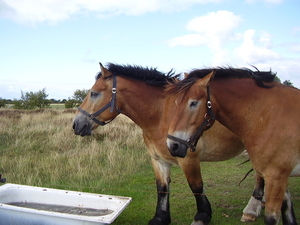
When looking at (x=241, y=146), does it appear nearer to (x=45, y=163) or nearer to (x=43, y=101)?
(x=45, y=163)

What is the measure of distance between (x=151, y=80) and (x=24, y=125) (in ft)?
40.1

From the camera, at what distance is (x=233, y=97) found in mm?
3080

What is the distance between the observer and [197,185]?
3959 mm

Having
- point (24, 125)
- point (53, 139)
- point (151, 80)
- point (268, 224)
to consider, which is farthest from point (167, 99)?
point (24, 125)

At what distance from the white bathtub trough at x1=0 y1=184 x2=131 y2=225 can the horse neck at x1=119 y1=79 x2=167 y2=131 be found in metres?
1.21

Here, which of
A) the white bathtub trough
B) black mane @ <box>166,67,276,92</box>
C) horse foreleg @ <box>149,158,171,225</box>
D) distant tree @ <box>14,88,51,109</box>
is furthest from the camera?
distant tree @ <box>14,88,51,109</box>

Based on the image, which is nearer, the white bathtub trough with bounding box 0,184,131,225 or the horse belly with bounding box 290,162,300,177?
the horse belly with bounding box 290,162,300,177

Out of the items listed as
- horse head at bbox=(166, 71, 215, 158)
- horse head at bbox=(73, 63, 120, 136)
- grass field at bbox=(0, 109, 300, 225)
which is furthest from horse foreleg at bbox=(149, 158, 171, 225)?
horse head at bbox=(166, 71, 215, 158)

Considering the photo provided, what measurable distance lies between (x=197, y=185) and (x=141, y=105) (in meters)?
1.42

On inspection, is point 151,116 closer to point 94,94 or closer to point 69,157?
point 94,94

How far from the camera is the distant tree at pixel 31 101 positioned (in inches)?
1153

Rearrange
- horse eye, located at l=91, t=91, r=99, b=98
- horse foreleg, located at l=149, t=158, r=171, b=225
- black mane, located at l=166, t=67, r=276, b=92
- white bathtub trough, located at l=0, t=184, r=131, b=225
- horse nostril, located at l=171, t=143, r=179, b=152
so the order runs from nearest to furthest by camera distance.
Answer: horse nostril, located at l=171, t=143, r=179, b=152 → black mane, located at l=166, t=67, r=276, b=92 → white bathtub trough, located at l=0, t=184, r=131, b=225 → horse eye, located at l=91, t=91, r=99, b=98 → horse foreleg, located at l=149, t=158, r=171, b=225

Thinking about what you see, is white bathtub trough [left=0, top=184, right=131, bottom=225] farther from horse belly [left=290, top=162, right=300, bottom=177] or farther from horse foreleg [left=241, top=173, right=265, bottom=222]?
horse belly [left=290, top=162, right=300, bottom=177]

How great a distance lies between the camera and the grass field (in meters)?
4.96
